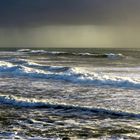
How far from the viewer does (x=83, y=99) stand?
1773cm

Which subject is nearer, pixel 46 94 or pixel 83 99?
pixel 83 99

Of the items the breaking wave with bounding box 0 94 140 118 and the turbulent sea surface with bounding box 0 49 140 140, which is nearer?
the turbulent sea surface with bounding box 0 49 140 140

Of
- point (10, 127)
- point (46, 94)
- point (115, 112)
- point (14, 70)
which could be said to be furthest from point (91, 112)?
point (14, 70)

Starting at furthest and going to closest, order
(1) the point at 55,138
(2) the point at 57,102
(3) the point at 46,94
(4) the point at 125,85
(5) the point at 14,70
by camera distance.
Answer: (5) the point at 14,70
(4) the point at 125,85
(3) the point at 46,94
(2) the point at 57,102
(1) the point at 55,138

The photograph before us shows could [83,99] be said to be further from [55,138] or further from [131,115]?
[55,138]

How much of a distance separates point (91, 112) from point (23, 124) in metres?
3.03

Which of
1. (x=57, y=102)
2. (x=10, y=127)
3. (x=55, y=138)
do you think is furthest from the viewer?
(x=57, y=102)

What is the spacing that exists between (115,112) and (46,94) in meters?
5.66

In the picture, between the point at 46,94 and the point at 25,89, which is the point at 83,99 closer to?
the point at 46,94

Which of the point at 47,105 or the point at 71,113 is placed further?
the point at 47,105

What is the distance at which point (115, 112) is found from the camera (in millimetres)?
14461

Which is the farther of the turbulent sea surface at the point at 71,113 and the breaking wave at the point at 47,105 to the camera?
the breaking wave at the point at 47,105

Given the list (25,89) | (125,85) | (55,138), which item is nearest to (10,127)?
(55,138)

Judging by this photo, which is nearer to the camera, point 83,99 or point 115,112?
point 115,112
